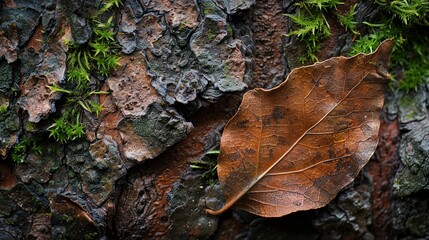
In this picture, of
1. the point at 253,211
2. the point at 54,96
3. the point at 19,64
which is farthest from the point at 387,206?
the point at 19,64

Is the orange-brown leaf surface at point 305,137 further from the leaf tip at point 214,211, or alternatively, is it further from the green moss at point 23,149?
the green moss at point 23,149

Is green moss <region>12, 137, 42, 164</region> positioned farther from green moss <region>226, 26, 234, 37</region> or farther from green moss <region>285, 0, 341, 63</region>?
green moss <region>285, 0, 341, 63</region>

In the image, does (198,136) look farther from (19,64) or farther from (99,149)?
(19,64)

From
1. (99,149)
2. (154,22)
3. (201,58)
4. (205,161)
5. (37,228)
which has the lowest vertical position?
(37,228)

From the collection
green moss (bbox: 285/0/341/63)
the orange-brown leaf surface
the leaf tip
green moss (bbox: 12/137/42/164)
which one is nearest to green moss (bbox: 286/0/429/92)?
green moss (bbox: 285/0/341/63)

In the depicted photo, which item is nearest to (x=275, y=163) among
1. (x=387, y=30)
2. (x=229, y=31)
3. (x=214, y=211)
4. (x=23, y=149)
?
(x=214, y=211)
